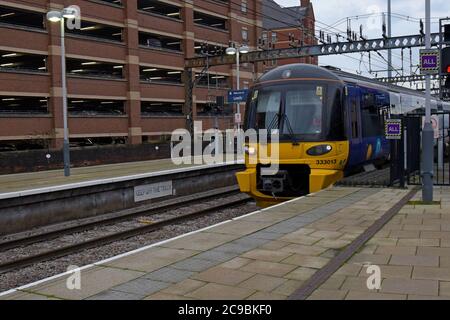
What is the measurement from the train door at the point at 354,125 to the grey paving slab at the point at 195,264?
26.9 ft

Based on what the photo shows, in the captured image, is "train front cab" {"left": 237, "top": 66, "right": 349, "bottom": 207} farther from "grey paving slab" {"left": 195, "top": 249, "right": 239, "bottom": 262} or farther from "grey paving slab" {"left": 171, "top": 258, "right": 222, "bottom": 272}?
"grey paving slab" {"left": 171, "top": 258, "right": 222, "bottom": 272}

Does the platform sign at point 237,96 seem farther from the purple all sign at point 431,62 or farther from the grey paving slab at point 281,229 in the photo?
the grey paving slab at point 281,229

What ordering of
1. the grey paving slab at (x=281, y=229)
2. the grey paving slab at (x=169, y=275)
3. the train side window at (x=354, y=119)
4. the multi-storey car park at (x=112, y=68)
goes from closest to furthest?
1. the grey paving slab at (x=169, y=275)
2. the grey paving slab at (x=281, y=229)
3. the train side window at (x=354, y=119)
4. the multi-storey car park at (x=112, y=68)

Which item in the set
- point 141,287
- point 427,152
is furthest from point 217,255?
point 427,152

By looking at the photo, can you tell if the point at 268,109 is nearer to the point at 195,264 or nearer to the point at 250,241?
the point at 250,241

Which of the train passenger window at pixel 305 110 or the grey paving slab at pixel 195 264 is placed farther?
the train passenger window at pixel 305 110

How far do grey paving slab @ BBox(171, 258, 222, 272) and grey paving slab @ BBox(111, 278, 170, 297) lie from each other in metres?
0.63

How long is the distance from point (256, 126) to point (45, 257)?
6.30 meters

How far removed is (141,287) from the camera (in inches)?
218

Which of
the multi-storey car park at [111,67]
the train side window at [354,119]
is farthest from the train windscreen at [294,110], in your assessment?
the multi-storey car park at [111,67]

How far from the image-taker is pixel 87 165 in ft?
99.0

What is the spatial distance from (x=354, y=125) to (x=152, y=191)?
6884 mm

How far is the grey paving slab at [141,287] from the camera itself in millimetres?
5383

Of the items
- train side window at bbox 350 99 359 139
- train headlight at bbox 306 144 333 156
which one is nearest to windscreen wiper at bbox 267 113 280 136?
train headlight at bbox 306 144 333 156
